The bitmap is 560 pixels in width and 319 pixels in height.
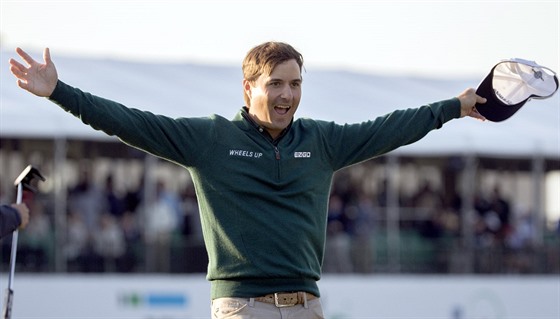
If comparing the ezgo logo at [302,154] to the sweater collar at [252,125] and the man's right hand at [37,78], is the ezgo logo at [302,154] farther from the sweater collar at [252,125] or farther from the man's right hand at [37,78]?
the man's right hand at [37,78]

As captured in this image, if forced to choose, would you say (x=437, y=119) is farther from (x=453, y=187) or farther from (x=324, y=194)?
(x=453, y=187)

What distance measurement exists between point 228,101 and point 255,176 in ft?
A: 44.7

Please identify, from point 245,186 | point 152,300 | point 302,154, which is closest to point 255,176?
point 245,186

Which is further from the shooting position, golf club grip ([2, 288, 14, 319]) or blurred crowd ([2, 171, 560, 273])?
blurred crowd ([2, 171, 560, 273])

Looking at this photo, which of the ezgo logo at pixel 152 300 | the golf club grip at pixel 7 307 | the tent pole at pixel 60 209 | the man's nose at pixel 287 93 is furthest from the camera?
the tent pole at pixel 60 209

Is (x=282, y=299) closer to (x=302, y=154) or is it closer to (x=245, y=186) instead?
(x=245, y=186)

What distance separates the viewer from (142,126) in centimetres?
566

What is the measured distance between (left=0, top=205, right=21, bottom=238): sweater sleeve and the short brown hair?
123 cm

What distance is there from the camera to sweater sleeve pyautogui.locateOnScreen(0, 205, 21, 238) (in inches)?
237

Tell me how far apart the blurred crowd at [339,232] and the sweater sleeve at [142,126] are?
11403mm

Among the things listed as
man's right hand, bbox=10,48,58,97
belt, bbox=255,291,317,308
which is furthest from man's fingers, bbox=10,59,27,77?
belt, bbox=255,291,317,308

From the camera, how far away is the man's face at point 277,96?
5.76m

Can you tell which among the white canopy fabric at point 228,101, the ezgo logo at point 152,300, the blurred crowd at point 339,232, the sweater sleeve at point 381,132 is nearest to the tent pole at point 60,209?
the blurred crowd at point 339,232

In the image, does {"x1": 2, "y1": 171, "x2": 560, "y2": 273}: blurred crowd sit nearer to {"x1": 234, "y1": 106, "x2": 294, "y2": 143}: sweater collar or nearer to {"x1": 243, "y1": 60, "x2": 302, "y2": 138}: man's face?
{"x1": 234, "y1": 106, "x2": 294, "y2": 143}: sweater collar
